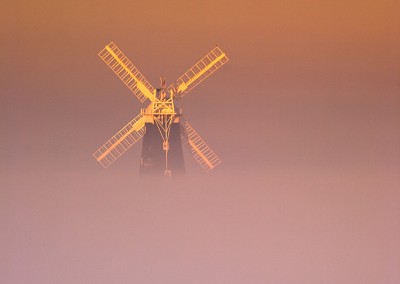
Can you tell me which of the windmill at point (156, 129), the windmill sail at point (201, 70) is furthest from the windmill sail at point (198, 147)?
the windmill sail at point (201, 70)

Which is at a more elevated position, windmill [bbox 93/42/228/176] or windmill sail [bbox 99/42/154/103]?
windmill sail [bbox 99/42/154/103]

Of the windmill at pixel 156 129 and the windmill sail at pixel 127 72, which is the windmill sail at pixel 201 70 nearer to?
the windmill at pixel 156 129

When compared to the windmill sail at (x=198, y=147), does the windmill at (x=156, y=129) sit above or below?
above

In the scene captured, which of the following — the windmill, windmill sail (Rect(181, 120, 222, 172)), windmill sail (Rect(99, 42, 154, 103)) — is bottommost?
windmill sail (Rect(181, 120, 222, 172))

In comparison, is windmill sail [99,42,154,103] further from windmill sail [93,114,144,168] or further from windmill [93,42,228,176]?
windmill sail [93,114,144,168]

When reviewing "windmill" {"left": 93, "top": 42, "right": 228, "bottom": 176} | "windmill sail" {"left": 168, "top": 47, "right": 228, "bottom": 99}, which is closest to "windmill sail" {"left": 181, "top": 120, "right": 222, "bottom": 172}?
"windmill" {"left": 93, "top": 42, "right": 228, "bottom": 176}

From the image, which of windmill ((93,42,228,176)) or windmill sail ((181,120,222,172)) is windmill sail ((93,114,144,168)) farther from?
windmill sail ((181,120,222,172))

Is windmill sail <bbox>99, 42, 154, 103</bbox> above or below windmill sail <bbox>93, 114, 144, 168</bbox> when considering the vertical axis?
above

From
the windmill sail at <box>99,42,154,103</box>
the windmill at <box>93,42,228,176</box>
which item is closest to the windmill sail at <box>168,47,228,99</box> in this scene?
the windmill at <box>93,42,228,176</box>

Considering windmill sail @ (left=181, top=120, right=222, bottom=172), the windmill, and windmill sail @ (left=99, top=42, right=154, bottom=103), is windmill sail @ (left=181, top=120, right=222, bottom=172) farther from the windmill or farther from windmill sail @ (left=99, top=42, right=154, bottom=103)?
windmill sail @ (left=99, top=42, right=154, bottom=103)

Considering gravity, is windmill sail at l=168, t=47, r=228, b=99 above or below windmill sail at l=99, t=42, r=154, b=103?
below
